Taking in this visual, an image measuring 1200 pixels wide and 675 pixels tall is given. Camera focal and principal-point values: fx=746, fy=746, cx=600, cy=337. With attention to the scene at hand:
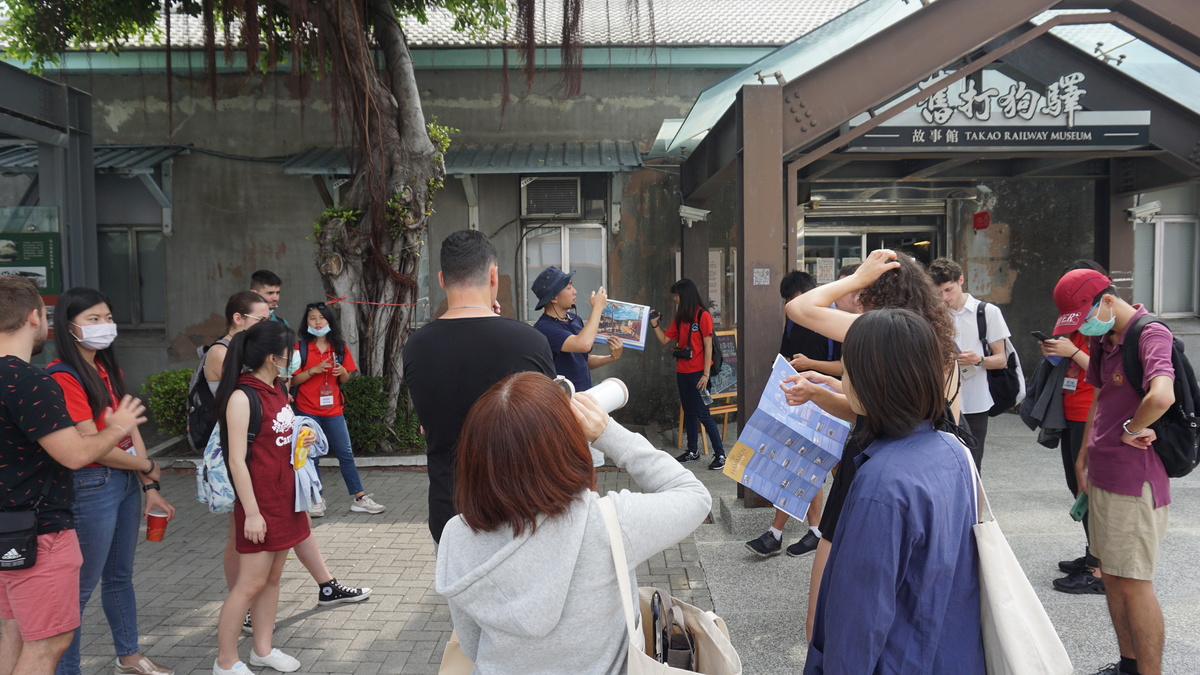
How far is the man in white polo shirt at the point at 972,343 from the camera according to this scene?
4574mm

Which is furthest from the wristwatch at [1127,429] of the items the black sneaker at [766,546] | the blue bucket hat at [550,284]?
the blue bucket hat at [550,284]

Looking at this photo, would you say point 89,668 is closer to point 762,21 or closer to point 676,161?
point 676,161

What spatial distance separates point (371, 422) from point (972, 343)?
20.1 feet

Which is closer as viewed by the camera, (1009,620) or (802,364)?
(1009,620)

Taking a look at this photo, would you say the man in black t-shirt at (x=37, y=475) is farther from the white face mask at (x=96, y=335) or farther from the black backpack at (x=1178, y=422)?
the black backpack at (x=1178, y=422)

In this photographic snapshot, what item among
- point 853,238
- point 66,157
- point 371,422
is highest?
point 66,157

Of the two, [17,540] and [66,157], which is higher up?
[66,157]

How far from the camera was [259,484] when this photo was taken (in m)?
3.70

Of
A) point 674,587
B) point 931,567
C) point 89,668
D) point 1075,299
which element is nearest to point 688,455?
point 674,587

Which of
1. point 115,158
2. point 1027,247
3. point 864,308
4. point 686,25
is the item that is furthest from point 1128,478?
point 115,158

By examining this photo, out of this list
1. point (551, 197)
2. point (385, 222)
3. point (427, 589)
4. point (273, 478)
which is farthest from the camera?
point (551, 197)

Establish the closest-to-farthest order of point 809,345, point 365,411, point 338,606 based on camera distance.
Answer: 1. point 338,606
2. point 809,345
3. point 365,411

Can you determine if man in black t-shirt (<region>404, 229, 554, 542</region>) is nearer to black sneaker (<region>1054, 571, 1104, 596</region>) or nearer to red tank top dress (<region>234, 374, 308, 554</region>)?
red tank top dress (<region>234, 374, 308, 554</region>)

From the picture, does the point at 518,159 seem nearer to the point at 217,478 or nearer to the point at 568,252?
the point at 568,252
